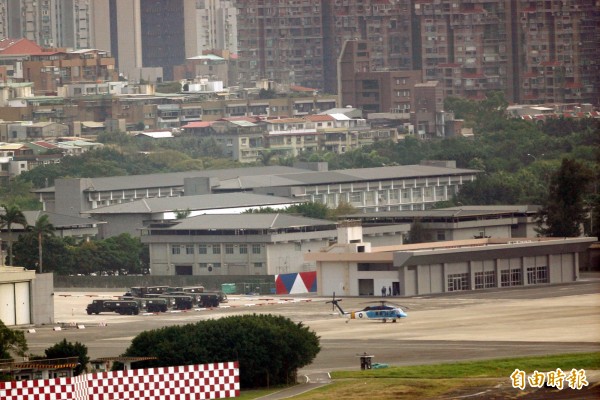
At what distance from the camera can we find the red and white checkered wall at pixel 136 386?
52188 millimetres

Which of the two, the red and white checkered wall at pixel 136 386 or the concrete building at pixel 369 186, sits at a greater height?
the concrete building at pixel 369 186

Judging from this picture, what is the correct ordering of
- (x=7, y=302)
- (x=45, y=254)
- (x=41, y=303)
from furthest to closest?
(x=45, y=254)
(x=41, y=303)
(x=7, y=302)

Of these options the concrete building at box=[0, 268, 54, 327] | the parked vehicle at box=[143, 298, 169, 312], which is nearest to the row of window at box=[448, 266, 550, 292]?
the parked vehicle at box=[143, 298, 169, 312]

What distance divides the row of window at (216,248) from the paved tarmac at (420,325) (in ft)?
27.0

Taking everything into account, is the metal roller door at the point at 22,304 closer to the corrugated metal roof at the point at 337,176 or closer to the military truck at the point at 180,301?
the military truck at the point at 180,301

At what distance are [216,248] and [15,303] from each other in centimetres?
2670

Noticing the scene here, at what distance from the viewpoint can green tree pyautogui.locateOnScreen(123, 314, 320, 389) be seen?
2397 inches

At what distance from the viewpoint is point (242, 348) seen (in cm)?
6116

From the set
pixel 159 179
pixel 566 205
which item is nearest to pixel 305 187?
pixel 159 179

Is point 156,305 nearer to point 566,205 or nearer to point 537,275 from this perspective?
point 537,275

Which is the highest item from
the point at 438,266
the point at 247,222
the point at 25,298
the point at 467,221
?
the point at 247,222

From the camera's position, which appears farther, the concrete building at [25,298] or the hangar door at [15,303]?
the concrete building at [25,298]

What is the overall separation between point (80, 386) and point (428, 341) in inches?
1100

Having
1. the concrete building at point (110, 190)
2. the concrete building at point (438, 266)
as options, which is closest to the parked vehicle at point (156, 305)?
the concrete building at point (438, 266)
